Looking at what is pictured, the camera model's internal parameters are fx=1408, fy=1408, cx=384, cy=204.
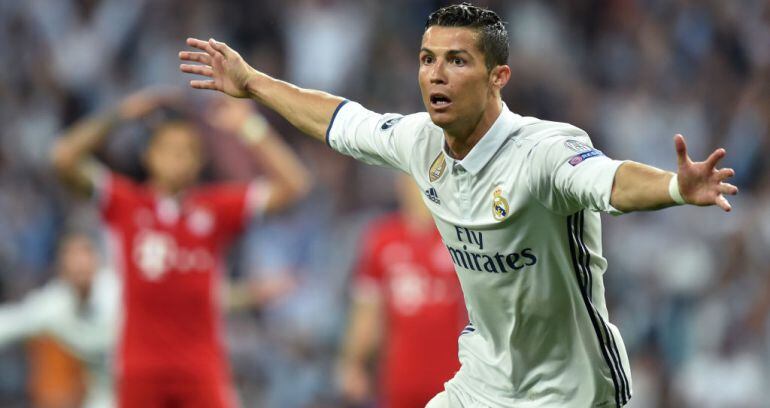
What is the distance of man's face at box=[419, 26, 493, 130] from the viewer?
4715mm

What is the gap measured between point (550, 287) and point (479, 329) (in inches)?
17.6

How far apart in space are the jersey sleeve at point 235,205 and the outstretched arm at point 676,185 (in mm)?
4666

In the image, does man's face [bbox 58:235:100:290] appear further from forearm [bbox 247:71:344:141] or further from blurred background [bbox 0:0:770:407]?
forearm [bbox 247:71:344:141]

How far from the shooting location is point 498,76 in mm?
4859

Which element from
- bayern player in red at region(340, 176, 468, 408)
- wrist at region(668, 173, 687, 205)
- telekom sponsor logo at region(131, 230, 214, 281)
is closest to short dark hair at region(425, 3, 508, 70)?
wrist at region(668, 173, 687, 205)

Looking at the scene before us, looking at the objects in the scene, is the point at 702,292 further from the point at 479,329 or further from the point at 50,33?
the point at 479,329

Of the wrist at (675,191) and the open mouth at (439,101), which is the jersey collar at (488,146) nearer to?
the open mouth at (439,101)

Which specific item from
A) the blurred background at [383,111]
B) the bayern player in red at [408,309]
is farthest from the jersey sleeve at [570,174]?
the blurred background at [383,111]

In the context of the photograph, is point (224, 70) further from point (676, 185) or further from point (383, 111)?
point (383, 111)

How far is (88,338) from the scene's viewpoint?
30.7ft

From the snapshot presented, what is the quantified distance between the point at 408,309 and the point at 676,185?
5547mm

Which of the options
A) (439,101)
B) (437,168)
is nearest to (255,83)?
(437,168)

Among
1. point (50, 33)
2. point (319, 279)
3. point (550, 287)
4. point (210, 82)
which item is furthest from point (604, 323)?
point (50, 33)

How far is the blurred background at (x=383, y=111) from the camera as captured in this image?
1123 cm
